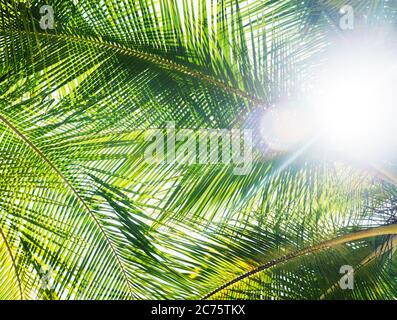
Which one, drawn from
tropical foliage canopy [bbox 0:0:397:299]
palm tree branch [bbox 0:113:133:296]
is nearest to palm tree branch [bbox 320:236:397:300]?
tropical foliage canopy [bbox 0:0:397:299]

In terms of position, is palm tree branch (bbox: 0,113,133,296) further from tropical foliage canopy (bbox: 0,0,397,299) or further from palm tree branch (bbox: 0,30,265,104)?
palm tree branch (bbox: 0,30,265,104)

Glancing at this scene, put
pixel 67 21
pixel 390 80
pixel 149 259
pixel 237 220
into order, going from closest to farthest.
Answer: pixel 390 80, pixel 67 21, pixel 237 220, pixel 149 259

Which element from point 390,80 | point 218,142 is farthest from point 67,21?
point 390,80

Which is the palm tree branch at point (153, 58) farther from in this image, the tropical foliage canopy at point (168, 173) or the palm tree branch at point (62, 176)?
the palm tree branch at point (62, 176)

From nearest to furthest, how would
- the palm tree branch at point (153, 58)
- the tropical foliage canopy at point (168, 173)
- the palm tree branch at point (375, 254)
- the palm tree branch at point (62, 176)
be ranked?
the tropical foliage canopy at point (168, 173) < the palm tree branch at point (153, 58) < the palm tree branch at point (62, 176) < the palm tree branch at point (375, 254)

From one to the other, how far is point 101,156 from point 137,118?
1.37 feet

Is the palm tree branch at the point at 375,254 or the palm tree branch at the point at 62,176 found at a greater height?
the palm tree branch at the point at 62,176

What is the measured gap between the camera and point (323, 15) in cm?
328

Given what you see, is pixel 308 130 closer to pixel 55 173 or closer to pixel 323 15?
pixel 323 15

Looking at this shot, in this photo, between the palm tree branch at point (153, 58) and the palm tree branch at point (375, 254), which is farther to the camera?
the palm tree branch at point (375, 254)

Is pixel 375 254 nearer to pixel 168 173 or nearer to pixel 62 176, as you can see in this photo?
pixel 168 173

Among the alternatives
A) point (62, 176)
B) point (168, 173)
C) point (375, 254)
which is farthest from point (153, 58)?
point (375, 254)

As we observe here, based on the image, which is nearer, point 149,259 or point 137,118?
point 137,118

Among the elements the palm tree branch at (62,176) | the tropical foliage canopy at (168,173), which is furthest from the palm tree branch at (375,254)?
the palm tree branch at (62,176)
